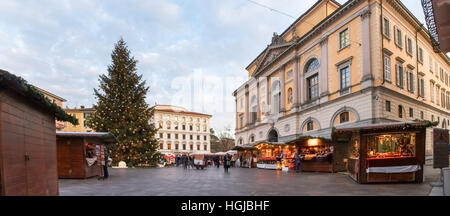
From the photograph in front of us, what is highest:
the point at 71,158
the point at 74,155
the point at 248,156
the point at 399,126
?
the point at 399,126

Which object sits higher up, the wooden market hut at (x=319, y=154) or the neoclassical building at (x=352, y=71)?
the neoclassical building at (x=352, y=71)

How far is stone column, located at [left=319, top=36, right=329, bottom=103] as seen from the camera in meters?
29.9

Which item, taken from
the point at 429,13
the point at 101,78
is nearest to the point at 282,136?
the point at 101,78

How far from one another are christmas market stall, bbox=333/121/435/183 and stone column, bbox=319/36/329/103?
15967 mm

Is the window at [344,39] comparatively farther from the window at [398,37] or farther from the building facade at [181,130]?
the building facade at [181,130]

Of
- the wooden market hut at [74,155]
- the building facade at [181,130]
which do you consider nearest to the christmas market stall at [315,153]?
the wooden market hut at [74,155]

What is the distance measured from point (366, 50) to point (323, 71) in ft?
19.1

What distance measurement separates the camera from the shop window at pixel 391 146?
1379 cm

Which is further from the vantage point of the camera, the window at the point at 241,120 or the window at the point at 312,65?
the window at the point at 241,120

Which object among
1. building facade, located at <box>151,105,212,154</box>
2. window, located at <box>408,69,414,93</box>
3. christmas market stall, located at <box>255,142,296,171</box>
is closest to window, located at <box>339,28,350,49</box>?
window, located at <box>408,69,414,93</box>

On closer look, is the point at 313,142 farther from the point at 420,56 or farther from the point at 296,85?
the point at 420,56

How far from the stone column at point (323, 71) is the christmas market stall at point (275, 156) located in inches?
245

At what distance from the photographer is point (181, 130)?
299ft

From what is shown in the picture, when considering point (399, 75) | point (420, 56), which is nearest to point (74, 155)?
point (399, 75)
